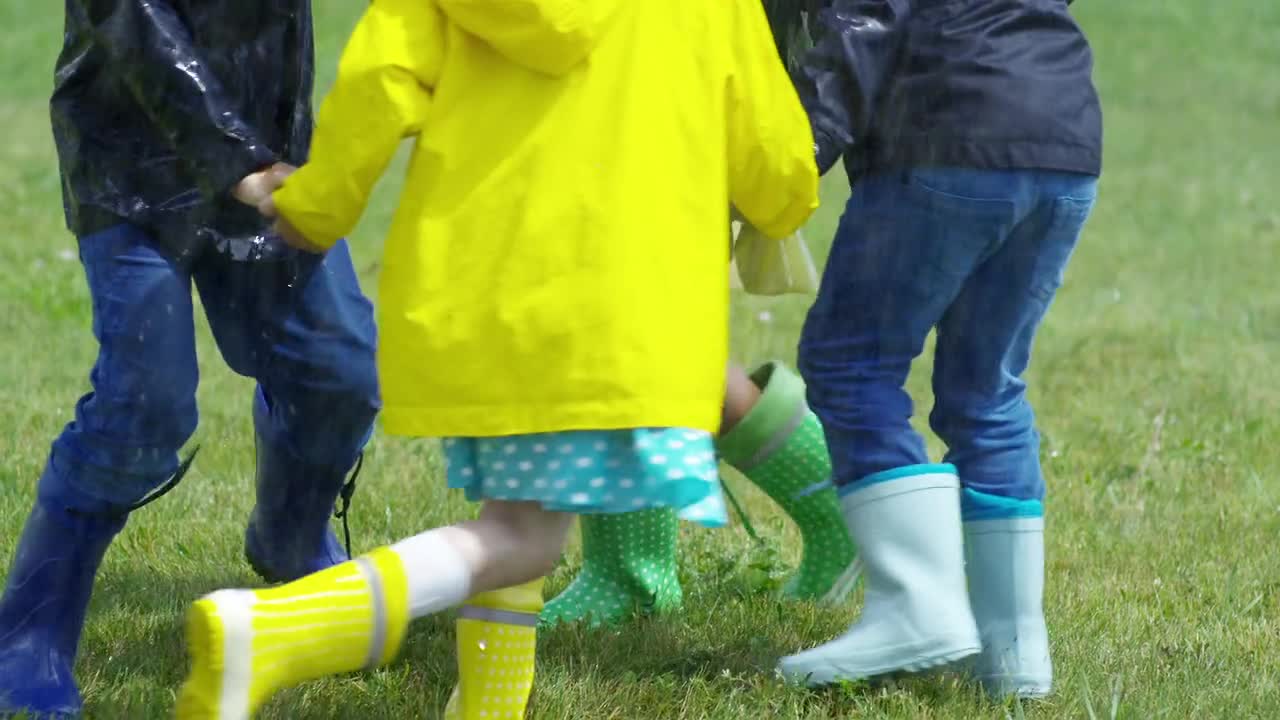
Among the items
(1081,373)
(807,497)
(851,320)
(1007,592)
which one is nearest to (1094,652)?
(1007,592)

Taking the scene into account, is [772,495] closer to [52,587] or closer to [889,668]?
[889,668]

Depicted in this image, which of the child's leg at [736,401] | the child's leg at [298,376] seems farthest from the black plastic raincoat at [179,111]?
the child's leg at [736,401]

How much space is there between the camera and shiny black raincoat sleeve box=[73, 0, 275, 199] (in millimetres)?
2938

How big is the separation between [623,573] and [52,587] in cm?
Result: 116

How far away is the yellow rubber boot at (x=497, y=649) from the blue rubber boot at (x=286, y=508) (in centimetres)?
86

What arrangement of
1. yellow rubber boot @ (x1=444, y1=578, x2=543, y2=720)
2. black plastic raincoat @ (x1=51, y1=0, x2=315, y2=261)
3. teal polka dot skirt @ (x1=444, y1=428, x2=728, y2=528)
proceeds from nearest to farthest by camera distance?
teal polka dot skirt @ (x1=444, y1=428, x2=728, y2=528), yellow rubber boot @ (x1=444, y1=578, x2=543, y2=720), black plastic raincoat @ (x1=51, y1=0, x2=315, y2=261)

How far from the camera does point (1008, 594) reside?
3221 millimetres

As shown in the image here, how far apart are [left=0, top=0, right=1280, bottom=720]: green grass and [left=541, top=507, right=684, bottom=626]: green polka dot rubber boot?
0.08 meters

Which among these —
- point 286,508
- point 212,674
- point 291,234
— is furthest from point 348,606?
point 286,508

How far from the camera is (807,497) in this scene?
379 centimetres

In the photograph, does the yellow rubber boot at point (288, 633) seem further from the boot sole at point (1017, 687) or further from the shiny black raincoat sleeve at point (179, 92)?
the boot sole at point (1017, 687)

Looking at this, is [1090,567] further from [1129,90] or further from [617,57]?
[1129,90]

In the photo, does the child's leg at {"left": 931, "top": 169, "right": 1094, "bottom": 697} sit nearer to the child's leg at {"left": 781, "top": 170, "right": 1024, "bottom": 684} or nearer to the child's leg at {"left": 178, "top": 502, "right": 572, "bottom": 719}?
the child's leg at {"left": 781, "top": 170, "right": 1024, "bottom": 684}

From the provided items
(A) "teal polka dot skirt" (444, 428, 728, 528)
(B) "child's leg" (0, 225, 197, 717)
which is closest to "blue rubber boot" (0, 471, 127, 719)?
(B) "child's leg" (0, 225, 197, 717)
